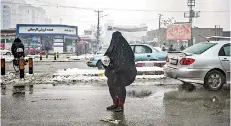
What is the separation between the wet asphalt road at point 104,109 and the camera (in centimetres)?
551

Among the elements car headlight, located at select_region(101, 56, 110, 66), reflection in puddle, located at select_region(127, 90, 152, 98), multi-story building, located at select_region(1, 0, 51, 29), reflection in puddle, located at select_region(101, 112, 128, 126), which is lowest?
reflection in puddle, located at select_region(101, 112, 128, 126)

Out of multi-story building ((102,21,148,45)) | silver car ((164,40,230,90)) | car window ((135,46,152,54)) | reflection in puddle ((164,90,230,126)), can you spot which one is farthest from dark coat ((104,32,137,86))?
multi-story building ((102,21,148,45))

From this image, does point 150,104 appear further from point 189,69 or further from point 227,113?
point 189,69

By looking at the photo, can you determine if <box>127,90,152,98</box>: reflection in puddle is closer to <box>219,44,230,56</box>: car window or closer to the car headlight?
the car headlight

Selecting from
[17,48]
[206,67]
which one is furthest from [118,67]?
[17,48]

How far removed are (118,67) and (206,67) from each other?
144 inches

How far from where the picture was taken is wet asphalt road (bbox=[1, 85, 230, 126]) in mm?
5508

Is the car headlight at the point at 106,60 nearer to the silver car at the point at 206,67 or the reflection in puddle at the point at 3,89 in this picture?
the silver car at the point at 206,67

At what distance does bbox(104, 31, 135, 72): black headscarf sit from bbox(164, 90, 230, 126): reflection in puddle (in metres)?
1.33

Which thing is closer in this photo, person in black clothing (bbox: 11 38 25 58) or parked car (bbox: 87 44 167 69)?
person in black clothing (bbox: 11 38 25 58)

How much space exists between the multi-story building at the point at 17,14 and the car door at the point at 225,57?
369 feet

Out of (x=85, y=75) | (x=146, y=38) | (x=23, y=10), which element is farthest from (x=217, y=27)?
(x=23, y=10)

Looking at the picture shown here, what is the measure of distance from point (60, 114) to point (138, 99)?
237 centimetres

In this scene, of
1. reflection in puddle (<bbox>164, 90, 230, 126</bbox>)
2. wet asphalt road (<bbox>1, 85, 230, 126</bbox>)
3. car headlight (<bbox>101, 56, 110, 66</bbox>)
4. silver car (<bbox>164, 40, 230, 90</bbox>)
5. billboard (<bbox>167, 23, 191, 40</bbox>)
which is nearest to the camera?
wet asphalt road (<bbox>1, 85, 230, 126</bbox>)
